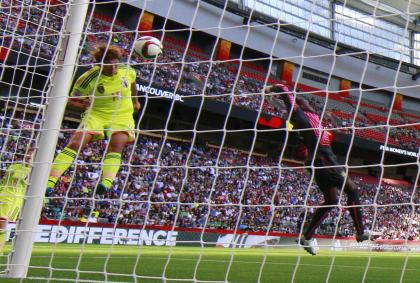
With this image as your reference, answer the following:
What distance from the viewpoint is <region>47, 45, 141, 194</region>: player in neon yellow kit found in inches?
181

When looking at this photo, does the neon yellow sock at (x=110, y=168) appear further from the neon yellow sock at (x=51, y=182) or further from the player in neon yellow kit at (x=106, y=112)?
the neon yellow sock at (x=51, y=182)

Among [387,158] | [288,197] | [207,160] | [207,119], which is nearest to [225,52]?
[207,119]

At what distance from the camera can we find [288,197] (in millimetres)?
16266

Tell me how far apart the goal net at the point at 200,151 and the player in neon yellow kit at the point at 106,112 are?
0.03 m

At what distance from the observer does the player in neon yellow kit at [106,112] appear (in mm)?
4594

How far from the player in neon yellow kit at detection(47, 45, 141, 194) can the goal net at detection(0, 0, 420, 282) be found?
29 mm

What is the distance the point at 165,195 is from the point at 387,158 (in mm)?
13438

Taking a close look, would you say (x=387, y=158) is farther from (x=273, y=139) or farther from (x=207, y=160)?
(x=207, y=160)

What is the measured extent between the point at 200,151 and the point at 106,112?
16714 millimetres

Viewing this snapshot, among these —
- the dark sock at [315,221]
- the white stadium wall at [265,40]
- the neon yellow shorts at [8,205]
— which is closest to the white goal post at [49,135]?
the neon yellow shorts at [8,205]

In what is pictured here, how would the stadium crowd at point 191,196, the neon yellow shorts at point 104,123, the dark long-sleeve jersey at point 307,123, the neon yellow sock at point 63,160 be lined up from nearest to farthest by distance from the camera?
the neon yellow sock at point 63,160, the neon yellow shorts at point 104,123, the dark long-sleeve jersey at point 307,123, the stadium crowd at point 191,196

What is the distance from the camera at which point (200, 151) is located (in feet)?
70.3

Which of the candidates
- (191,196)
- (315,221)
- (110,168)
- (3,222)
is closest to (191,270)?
(315,221)

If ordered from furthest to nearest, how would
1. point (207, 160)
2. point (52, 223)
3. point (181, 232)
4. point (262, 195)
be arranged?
Result: point (207, 160)
point (262, 195)
point (181, 232)
point (52, 223)
